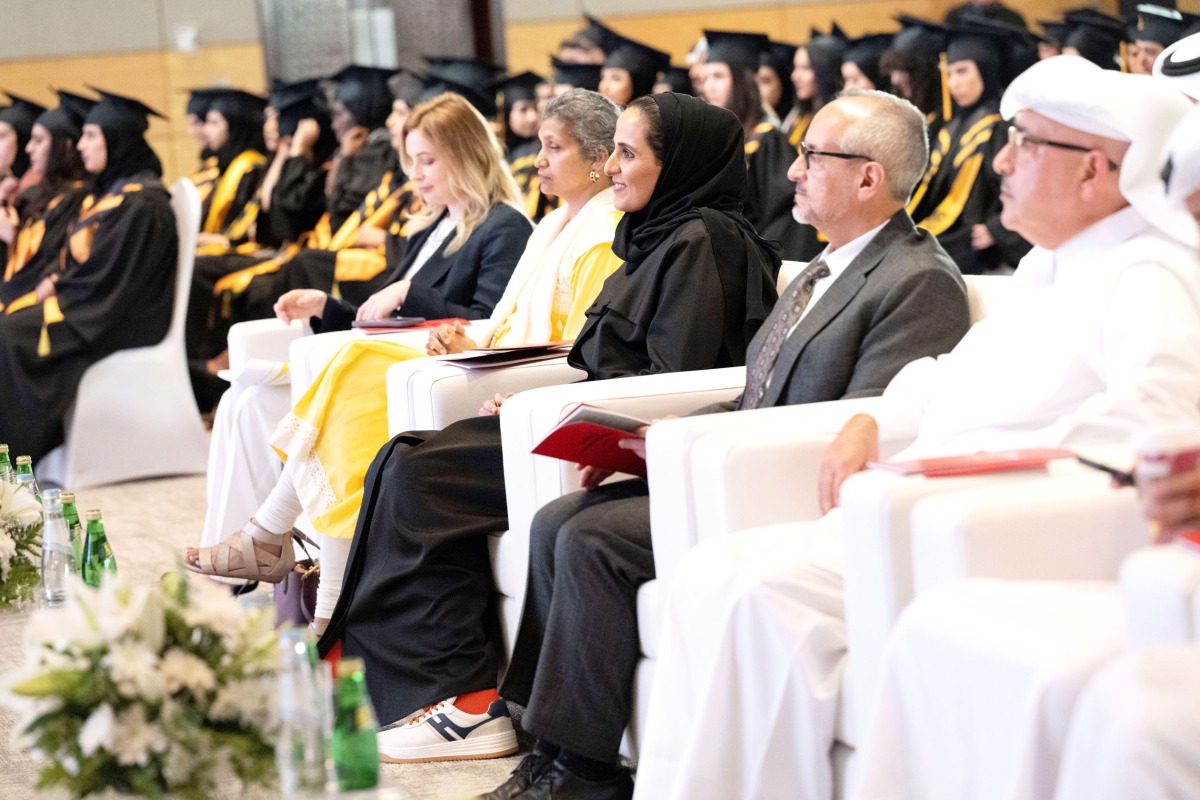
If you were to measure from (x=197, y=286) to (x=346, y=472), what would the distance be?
5.07 metres

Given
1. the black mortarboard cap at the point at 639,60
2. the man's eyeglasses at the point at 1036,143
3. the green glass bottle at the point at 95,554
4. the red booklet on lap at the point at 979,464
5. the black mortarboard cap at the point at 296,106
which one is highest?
the man's eyeglasses at the point at 1036,143

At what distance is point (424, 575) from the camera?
3.08m

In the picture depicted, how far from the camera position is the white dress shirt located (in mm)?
2088

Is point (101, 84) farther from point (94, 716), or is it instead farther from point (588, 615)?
point (94, 716)

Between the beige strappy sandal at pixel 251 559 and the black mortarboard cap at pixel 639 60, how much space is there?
5.10 m

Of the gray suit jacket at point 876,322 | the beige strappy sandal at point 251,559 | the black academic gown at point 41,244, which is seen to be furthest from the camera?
the black academic gown at point 41,244

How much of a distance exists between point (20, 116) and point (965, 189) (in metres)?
5.20

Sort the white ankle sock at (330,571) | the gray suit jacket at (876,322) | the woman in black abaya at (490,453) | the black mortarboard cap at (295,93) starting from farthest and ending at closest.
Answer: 1. the black mortarboard cap at (295,93)
2. the white ankle sock at (330,571)
3. the woman in black abaya at (490,453)
4. the gray suit jacket at (876,322)

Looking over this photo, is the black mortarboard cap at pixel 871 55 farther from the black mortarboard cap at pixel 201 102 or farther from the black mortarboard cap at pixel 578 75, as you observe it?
the black mortarboard cap at pixel 201 102

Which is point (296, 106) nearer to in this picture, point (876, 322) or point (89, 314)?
point (89, 314)

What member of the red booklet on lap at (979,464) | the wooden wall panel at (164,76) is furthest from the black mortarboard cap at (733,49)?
the red booklet on lap at (979,464)

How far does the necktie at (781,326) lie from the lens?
2838 mm

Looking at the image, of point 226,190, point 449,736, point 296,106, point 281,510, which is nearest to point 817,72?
point 296,106

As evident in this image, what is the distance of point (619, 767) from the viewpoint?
2.60 m
